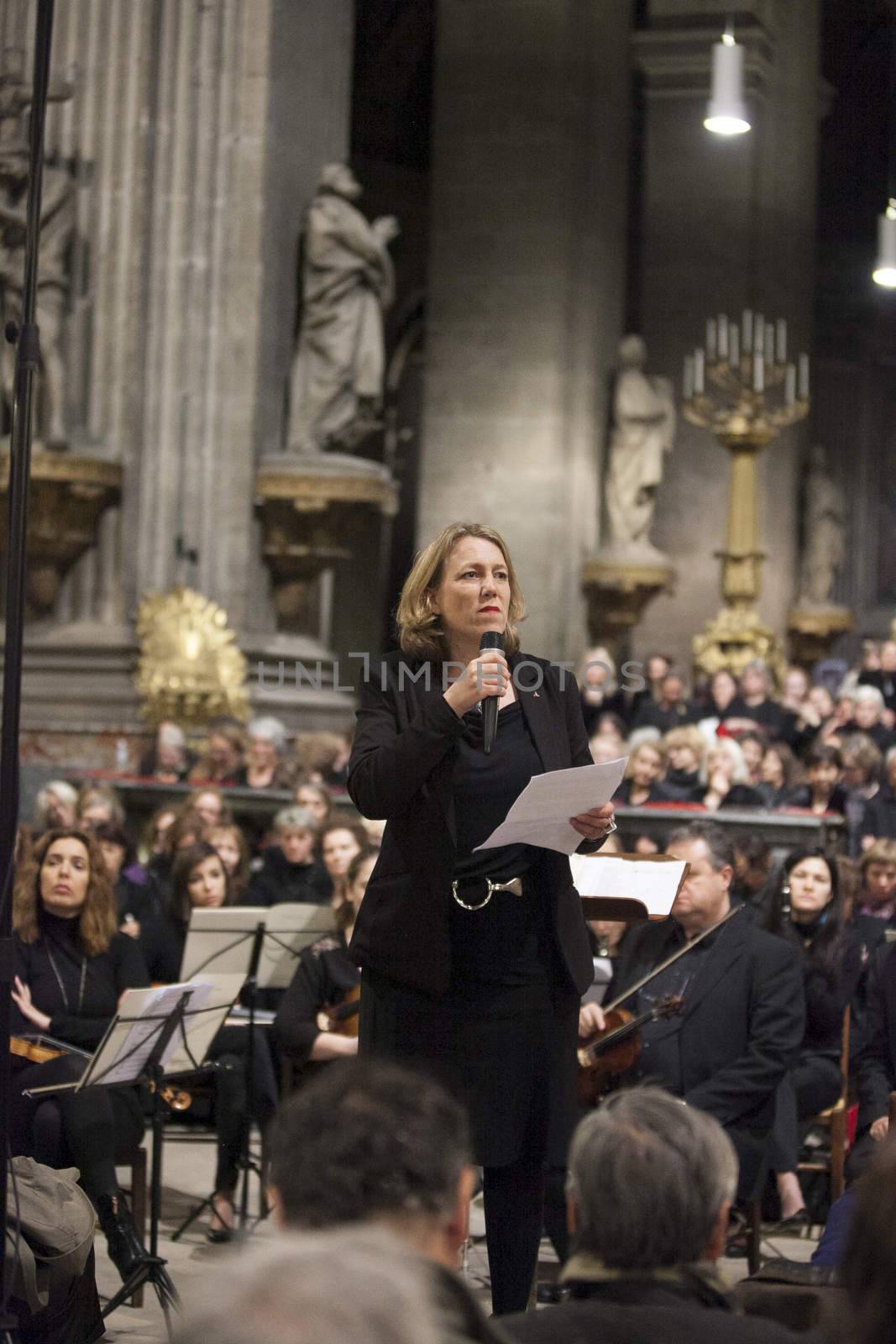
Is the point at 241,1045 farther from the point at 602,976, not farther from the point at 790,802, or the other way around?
the point at 790,802

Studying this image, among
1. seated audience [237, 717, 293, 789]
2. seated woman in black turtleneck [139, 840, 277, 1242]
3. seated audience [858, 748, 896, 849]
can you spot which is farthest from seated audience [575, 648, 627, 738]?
seated woman in black turtleneck [139, 840, 277, 1242]

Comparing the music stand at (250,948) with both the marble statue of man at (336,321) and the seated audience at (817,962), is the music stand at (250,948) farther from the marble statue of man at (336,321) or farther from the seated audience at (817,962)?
the marble statue of man at (336,321)

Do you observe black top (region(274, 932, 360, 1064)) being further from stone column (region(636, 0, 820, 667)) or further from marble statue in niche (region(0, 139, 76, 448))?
stone column (region(636, 0, 820, 667))

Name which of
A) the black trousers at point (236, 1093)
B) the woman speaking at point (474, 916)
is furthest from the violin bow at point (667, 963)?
the woman speaking at point (474, 916)

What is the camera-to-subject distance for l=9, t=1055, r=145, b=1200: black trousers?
6223 millimetres

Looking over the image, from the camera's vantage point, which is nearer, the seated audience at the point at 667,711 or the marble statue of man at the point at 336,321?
the marble statue of man at the point at 336,321

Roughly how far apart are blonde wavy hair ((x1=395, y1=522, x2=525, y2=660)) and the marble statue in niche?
9.77m

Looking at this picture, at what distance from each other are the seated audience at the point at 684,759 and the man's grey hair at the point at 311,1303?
33.0 ft

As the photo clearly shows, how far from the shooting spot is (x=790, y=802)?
11.7 metres

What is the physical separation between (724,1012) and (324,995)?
1.62m

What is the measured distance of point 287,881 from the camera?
31.8 feet

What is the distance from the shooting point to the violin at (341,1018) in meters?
7.36

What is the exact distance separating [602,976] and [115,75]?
846 centimetres

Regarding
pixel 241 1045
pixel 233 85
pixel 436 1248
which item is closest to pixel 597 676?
pixel 233 85
